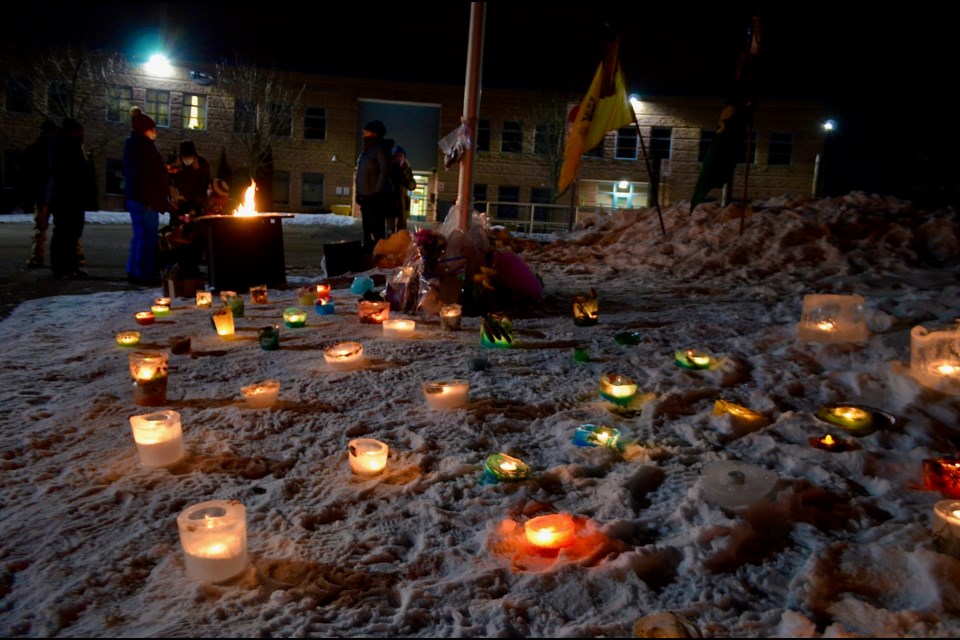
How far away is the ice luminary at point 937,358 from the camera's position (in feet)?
12.9

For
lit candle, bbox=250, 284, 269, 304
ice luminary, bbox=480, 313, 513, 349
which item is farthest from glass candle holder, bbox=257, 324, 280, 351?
lit candle, bbox=250, 284, 269, 304

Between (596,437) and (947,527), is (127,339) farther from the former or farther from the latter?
(947,527)

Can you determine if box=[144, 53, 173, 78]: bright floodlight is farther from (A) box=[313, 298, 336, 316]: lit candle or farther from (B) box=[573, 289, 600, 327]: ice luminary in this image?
(B) box=[573, 289, 600, 327]: ice luminary

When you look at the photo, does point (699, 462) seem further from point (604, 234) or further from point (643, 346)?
point (604, 234)

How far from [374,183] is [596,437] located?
25.8ft

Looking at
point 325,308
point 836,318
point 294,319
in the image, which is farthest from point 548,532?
point 325,308

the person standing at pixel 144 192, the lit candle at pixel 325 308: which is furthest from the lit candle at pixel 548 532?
the person standing at pixel 144 192

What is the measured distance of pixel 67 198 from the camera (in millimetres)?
9188

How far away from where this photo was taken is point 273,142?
33.0 metres

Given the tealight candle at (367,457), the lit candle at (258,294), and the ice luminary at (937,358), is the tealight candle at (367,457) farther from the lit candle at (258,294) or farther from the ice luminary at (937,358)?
the lit candle at (258,294)

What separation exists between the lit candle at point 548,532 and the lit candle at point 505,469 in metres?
0.51

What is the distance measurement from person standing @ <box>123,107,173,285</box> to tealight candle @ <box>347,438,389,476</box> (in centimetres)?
678

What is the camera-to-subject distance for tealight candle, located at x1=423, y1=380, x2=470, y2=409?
4055 millimetres

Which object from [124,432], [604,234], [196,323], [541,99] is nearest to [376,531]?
[124,432]
